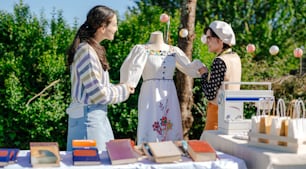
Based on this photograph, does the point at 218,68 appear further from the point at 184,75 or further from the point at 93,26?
the point at 184,75

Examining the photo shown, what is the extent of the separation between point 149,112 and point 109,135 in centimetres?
83

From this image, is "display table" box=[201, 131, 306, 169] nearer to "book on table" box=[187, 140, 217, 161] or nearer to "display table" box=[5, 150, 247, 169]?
"display table" box=[5, 150, 247, 169]

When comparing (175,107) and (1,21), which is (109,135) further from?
(1,21)

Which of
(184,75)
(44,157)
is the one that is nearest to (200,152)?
(44,157)

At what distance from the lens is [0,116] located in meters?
4.19

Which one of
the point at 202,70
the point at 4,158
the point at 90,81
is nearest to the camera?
the point at 4,158

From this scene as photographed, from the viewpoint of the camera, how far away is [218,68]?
2535mm

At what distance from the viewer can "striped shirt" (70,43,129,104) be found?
6.21 ft

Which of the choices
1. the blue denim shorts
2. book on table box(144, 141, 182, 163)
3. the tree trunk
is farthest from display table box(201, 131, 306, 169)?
the tree trunk

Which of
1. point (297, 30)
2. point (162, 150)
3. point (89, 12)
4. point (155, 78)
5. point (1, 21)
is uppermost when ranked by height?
point (297, 30)

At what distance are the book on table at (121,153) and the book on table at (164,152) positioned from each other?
7cm

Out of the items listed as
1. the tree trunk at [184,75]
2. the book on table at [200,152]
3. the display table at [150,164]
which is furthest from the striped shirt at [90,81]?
the tree trunk at [184,75]

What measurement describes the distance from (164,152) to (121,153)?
160 mm

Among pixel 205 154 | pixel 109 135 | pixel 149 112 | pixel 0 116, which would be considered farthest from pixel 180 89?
pixel 205 154
